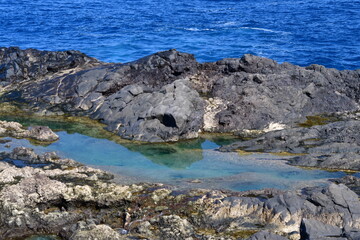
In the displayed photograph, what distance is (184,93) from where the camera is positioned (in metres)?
20.6

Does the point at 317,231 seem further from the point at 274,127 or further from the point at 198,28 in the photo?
the point at 198,28

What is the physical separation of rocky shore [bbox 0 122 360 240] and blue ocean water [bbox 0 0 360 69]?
24488 millimetres

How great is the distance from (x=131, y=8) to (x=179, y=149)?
35205 mm

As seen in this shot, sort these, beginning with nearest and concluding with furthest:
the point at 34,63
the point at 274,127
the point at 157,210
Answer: the point at 157,210 → the point at 274,127 → the point at 34,63

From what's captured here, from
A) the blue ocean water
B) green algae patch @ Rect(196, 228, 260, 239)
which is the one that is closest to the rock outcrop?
green algae patch @ Rect(196, 228, 260, 239)

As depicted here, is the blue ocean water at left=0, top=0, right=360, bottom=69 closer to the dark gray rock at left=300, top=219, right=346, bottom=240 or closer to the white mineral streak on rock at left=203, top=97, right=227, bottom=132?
the white mineral streak on rock at left=203, top=97, right=227, bottom=132

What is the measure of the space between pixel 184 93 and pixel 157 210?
876cm

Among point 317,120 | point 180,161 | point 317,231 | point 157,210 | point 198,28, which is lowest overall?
point 180,161

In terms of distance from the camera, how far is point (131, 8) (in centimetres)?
5091

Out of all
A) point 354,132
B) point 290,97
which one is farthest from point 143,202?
point 290,97

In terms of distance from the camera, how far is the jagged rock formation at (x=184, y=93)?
65.4 ft

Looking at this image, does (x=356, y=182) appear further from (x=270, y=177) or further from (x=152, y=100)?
(x=152, y=100)

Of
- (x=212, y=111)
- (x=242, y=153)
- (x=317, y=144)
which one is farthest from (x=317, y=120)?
(x=242, y=153)

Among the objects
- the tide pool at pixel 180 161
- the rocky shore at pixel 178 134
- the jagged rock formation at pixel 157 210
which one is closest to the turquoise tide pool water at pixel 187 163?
the tide pool at pixel 180 161
